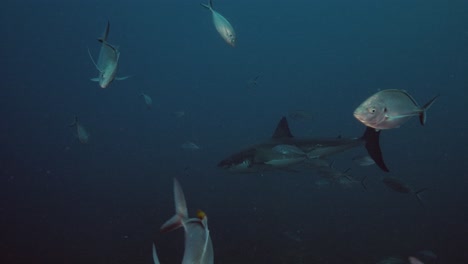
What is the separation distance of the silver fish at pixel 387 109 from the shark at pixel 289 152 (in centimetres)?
290

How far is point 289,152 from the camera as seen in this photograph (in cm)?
634

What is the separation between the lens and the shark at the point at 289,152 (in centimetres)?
634

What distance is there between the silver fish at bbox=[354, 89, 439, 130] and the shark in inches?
114

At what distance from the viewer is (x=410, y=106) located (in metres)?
3.04

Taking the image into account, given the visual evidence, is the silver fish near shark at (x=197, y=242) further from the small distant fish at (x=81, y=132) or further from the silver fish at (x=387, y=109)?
the small distant fish at (x=81, y=132)

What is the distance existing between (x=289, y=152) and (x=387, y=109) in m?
3.46

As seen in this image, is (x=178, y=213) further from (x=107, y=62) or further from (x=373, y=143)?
(x=373, y=143)

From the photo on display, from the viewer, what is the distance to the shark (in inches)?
250

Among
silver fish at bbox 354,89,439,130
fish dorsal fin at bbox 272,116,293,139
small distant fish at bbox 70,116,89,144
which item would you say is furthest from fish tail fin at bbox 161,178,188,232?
fish dorsal fin at bbox 272,116,293,139

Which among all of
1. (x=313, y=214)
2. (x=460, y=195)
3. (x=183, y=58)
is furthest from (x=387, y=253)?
(x=183, y=58)

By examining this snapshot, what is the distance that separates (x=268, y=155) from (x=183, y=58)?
17427cm

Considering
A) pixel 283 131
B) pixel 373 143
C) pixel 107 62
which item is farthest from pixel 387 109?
pixel 283 131

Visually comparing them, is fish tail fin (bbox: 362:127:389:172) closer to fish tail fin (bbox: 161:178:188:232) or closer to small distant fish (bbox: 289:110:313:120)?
small distant fish (bbox: 289:110:313:120)

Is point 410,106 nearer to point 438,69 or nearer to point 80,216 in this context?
point 80,216
